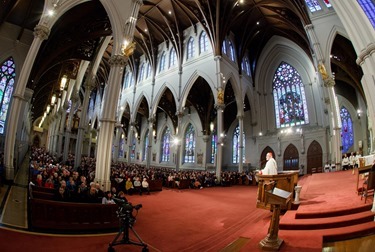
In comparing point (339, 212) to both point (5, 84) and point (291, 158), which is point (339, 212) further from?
point (5, 84)

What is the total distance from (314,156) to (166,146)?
59.9 ft

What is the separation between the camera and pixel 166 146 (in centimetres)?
2973

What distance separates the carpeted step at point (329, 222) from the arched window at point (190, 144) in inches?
874

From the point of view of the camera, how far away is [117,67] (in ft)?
33.2

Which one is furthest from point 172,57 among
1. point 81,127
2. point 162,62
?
point 81,127

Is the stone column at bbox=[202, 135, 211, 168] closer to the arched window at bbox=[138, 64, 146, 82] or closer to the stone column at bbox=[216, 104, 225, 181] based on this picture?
the stone column at bbox=[216, 104, 225, 181]

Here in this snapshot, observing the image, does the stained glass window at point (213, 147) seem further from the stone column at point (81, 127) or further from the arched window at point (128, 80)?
the stone column at point (81, 127)

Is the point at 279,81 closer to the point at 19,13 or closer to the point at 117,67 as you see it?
the point at 117,67

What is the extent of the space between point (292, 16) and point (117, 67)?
16639 mm

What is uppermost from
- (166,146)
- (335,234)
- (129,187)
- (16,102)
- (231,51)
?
(231,51)

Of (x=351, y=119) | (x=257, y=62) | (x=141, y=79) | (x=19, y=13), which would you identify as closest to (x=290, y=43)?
(x=257, y=62)

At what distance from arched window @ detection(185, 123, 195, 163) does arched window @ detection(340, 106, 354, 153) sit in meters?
15.9

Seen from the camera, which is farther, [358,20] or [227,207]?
[227,207]

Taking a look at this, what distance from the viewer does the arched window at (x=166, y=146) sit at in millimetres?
29173
